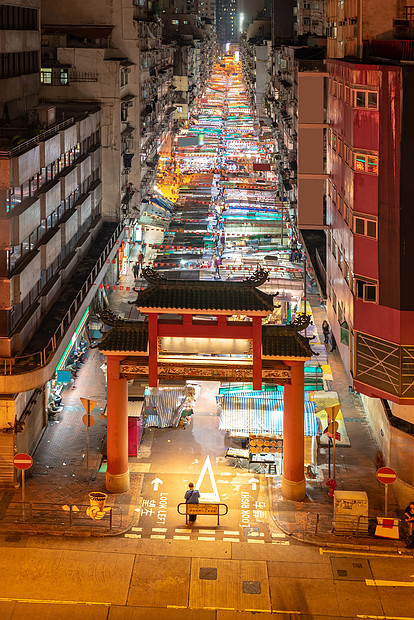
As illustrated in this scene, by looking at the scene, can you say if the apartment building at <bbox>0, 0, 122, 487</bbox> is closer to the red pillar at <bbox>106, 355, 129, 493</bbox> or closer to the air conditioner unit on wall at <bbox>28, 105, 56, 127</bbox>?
the air conditioner unit on wall at <bbox>28, 105, 56, 127</bbox>

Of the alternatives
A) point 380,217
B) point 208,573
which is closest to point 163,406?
point 208,573

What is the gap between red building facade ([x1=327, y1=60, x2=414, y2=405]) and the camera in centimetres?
3161

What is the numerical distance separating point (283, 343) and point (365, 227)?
5.68 metres

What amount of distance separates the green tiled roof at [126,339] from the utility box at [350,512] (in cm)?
977

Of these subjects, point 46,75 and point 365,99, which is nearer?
point 365,99

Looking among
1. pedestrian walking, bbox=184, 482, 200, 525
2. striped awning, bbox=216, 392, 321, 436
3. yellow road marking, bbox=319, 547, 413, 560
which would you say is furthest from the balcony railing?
yellow road marking, bbox=319, 547, 413, 560

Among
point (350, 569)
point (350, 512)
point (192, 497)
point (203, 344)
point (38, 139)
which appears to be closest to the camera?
point (350, 569)

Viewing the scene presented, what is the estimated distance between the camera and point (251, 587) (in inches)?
1171

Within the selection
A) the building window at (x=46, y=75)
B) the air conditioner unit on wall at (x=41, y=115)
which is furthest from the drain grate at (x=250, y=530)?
the building window at (x=46, y=75)

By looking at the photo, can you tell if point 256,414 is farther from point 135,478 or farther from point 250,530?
point 250,530

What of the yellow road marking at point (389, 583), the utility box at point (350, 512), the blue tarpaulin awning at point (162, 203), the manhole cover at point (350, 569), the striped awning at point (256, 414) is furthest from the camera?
the blue tarpaulin awning at point (162, 203)

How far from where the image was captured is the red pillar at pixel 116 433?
36219 millimetres

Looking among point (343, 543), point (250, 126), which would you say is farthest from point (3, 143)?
point (250, 126)

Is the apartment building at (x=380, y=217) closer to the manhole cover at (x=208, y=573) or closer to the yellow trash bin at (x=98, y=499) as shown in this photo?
the manhole cover at (x=208, y=573)
